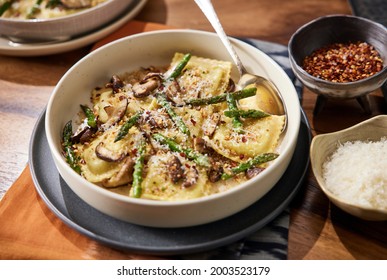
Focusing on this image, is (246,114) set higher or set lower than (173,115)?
lower

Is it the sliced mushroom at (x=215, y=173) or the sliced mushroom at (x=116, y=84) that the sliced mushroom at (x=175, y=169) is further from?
the sliced mushroom at (x=116, y=84)

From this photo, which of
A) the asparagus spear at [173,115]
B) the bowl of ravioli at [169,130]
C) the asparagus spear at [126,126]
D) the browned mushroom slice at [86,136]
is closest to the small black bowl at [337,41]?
the bowl of ravioli at [169,130]

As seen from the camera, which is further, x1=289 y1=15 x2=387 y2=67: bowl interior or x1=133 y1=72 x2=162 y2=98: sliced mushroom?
x1=289 y1=15 x2=387 y2=67: bowl interior

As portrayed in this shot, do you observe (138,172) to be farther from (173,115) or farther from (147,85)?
→ (147,85)

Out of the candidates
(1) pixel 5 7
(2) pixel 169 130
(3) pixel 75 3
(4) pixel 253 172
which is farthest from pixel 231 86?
(1) pixel 5 7

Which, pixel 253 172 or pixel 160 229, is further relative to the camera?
pixel 253 172

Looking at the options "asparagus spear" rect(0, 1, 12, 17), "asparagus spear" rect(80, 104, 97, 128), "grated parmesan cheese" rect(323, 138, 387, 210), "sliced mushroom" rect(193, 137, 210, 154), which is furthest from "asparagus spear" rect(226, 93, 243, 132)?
"asparagus spear" rect(0, 1, 12, 17)

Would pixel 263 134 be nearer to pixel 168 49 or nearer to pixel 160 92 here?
pixel 160 92

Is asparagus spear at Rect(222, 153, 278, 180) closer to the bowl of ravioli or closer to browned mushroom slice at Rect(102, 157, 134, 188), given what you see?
the bowl of ravioli
